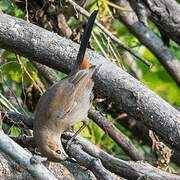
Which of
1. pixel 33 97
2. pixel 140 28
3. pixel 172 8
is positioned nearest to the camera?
pixel 172 8

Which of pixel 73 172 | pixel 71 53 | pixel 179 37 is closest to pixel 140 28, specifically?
pixel 179 37

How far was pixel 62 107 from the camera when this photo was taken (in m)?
3.85

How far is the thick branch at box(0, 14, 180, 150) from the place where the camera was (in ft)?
12.7

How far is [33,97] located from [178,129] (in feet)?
4.48

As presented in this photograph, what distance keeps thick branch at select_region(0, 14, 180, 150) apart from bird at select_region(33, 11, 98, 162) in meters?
0.06

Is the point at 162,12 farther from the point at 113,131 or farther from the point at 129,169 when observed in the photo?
the point at 129,169

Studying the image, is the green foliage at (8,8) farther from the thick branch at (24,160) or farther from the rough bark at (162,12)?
the thick branch at (24,160)

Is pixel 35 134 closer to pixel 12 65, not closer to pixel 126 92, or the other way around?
pixel 126 92

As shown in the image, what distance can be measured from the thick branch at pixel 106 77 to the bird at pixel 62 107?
0.06m

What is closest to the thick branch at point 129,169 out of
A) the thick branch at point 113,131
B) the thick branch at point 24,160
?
the thick branch at point 24,160

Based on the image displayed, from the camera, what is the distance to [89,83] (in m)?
4.04

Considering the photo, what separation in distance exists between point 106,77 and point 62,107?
0.92 ft

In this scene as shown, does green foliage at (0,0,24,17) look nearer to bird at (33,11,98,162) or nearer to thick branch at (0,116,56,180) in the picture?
bird at (33,11,98,162)

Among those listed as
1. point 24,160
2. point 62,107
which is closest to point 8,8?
point 62,107
